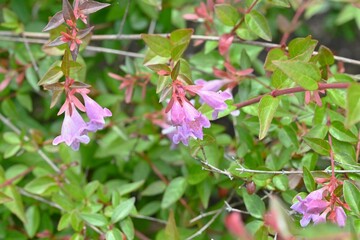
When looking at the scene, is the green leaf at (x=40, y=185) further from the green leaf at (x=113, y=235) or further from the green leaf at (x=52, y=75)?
the green leaf at (x=52, y=75)

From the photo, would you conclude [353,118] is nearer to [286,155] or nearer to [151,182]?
[286,155]

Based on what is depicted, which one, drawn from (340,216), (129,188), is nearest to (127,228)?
(129,188)

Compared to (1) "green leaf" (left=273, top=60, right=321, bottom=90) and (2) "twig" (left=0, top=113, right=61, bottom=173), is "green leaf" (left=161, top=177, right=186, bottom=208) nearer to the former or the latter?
(2) "twig" (left=0, top=113, right=61, bottom=173)

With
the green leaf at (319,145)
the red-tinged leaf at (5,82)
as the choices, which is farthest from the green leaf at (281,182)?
the red-tinged leaf at (5,82)

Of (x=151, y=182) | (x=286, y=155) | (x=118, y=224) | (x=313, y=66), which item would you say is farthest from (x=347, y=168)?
(x=151, y=182)

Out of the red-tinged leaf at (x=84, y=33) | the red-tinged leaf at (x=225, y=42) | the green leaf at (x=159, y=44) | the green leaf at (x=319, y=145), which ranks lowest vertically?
the green leaf at (x=319, y=145)

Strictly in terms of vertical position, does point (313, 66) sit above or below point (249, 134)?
above
